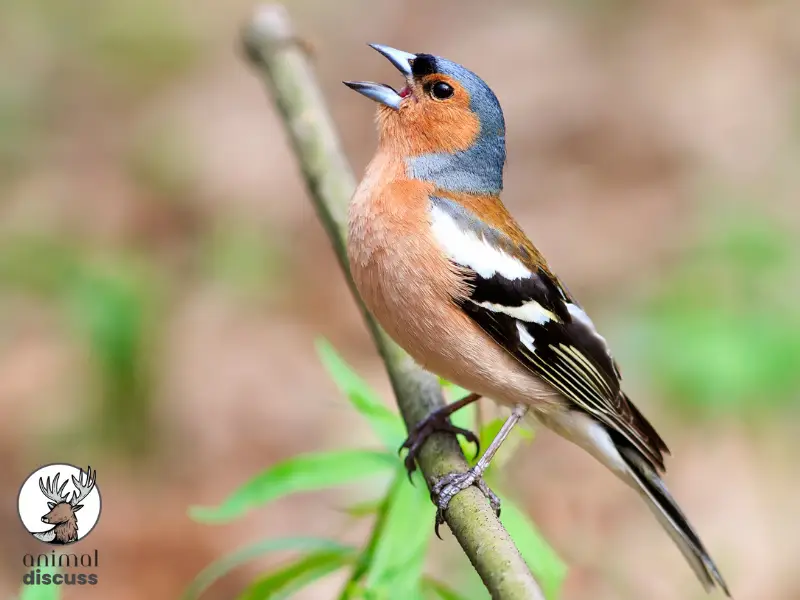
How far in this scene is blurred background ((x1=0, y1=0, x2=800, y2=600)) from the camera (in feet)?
17.5

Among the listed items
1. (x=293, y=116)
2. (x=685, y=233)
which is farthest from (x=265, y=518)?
(x=685, y=233)

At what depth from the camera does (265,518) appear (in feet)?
17.8

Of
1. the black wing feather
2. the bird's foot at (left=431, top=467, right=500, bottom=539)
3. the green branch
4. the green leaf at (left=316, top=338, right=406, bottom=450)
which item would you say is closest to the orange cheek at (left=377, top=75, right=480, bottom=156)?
the green branch

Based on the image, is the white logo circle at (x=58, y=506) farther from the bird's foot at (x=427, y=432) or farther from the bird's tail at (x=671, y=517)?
the bird's tail at (x=671, y=517)

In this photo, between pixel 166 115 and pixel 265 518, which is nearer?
pixel 265 518

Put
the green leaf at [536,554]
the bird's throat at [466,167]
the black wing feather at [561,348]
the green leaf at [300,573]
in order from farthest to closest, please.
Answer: the bird's throat at [466,167] → the black wing feather at [561,348] → the green leaf at [300,573] → the green leaf at [536,554]

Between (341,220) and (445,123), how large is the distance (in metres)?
0.56

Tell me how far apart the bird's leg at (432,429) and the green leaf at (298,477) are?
0.11 meters

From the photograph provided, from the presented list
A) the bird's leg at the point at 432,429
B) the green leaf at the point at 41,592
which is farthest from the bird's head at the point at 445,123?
the green leaf at the point at 41,592

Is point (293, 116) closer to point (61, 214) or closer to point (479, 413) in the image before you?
point (479, 413)

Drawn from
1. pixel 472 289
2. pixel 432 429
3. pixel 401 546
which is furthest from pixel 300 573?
pixel 472 289

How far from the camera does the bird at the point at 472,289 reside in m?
3.21

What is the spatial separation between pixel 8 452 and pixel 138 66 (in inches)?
177

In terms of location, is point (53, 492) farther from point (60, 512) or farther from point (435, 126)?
point (435, 126)
